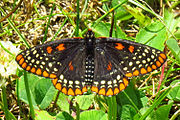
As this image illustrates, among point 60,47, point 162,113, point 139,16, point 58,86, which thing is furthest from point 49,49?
point 139,16

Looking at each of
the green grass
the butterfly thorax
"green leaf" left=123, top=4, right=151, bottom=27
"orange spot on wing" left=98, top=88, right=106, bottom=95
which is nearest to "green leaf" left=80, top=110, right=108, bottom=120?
the green grass

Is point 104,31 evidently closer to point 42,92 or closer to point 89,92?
point 89,92

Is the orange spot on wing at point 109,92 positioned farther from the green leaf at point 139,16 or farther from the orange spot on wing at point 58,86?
the green leaf at point 139,16

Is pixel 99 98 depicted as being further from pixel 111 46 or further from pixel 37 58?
pixel 37 58

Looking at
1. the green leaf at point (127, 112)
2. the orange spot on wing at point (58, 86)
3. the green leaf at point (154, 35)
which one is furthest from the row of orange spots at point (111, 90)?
the green leaf at point (154, 35)

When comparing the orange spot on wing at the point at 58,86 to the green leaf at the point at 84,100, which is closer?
the orange spot on wing at the point at 58,86

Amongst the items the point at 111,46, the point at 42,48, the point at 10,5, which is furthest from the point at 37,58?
the point at 10,5
